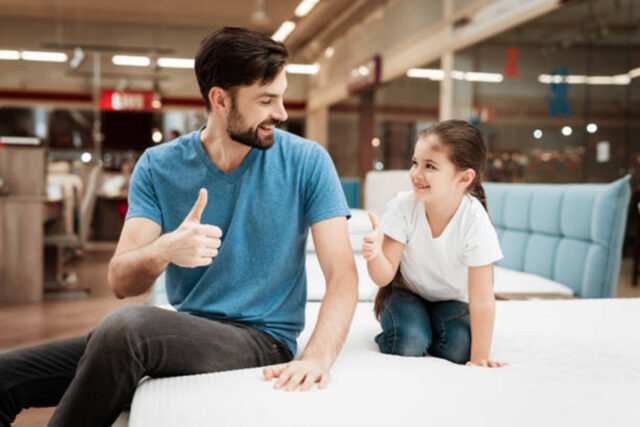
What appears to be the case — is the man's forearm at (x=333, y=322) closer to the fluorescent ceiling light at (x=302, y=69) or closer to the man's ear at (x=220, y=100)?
the man's ear at (x=220, y=100)

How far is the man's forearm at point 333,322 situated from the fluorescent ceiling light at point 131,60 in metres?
12.6

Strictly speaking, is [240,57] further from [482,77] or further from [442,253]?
[482,77]

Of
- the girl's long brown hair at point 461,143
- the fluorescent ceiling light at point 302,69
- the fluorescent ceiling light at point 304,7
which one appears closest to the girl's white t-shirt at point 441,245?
the girl's long brown hair at point 461,143

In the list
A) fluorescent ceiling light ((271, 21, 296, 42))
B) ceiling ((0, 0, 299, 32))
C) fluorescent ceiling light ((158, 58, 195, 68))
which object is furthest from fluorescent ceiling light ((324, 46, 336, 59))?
fluorescent ceiling light ((158, 58, 195, 68))

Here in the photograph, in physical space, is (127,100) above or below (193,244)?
above

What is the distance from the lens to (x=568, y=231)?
10.1 feet

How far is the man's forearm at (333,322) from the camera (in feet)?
4.18

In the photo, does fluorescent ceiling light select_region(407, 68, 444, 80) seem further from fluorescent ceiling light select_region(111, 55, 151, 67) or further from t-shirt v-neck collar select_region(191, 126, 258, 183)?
fluorescent ceiling light select_region(111, 55, 151, 67)

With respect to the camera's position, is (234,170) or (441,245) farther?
(441,245)

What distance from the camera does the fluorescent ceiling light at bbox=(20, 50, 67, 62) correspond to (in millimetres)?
12578

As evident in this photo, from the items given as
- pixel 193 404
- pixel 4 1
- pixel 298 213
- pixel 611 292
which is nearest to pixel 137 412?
pixel 193 404

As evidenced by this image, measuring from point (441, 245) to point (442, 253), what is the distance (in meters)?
0.02

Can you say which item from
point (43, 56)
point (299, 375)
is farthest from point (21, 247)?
point (43, 56)

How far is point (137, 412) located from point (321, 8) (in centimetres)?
1029
